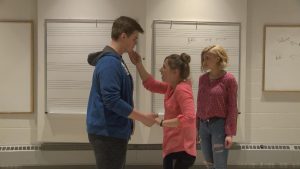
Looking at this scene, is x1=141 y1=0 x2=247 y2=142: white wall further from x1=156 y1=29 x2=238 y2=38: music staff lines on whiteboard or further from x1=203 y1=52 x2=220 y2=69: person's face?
x1=203 y1=52 x2=220 y2=69: person's face

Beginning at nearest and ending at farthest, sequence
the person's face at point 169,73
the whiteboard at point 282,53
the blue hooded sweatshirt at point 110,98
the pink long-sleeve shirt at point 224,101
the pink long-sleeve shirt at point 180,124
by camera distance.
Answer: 1. the blue hooded sweatshirt at point 110,98
2. the pink long-sleeve shirt at point 180,124
3. the person's face at point 169,73
4. the pink long-sleeve shirt at point 224,101
5. the whiteboard at point 282,53

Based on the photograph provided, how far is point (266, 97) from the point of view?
4195 millimetres

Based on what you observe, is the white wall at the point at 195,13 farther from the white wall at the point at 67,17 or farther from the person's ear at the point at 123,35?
the person's ear at the point at 123,35

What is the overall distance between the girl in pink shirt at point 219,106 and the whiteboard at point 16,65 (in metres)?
1.97

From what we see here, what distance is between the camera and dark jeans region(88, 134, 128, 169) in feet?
6.91

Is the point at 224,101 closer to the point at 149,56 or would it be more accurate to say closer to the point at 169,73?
the point at 169,73

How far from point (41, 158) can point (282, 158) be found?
2554 millimetres

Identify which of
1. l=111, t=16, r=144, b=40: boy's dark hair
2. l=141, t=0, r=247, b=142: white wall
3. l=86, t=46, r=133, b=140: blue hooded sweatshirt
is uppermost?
l=141, t=0, r=247, b=142: white wall

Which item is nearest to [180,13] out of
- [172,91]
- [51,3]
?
[51,3]

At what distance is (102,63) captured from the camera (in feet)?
6.81

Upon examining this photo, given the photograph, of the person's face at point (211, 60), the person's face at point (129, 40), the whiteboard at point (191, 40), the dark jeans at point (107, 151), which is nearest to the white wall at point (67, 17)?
the whiteboard at point (191, 40)

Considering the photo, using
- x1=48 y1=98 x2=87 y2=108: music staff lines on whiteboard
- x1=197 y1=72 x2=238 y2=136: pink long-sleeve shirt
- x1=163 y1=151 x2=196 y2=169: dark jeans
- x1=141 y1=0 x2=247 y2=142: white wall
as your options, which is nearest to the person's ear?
x1=163 y1=151 x2=196 y2=169: dark jeans

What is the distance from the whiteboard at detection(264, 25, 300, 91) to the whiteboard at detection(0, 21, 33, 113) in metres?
2.48

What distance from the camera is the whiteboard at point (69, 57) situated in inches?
153
